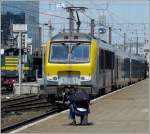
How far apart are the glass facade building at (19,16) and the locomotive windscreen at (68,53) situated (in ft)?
44.1

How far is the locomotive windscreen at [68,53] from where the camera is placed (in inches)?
1014

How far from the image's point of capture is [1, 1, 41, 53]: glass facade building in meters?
41.5

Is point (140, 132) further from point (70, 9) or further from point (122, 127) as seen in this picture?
point (70, 9)

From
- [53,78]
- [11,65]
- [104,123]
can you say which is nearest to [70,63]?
[53,78]

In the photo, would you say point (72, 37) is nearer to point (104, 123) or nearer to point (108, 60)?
point (108, 60)

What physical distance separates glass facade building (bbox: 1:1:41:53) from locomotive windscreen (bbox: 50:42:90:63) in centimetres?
1345

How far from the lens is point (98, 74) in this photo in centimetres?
2694

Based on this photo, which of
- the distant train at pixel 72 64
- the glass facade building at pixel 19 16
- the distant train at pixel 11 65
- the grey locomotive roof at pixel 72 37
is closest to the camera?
the distant train at pixel 72 64

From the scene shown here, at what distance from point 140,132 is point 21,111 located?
10073 millimetres

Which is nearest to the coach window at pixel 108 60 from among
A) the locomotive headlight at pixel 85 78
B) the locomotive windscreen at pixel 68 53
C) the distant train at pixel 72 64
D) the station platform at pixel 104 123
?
the distant train at pixel 72 64

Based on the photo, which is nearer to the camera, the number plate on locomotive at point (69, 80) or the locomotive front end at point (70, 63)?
the number plate on locomotive at point (69, 80)

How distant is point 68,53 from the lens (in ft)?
84.6

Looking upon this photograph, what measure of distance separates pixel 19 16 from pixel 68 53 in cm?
2931

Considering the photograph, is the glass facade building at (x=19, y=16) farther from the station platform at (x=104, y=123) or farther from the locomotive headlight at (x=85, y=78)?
the station platform at (x=104, y=123)
